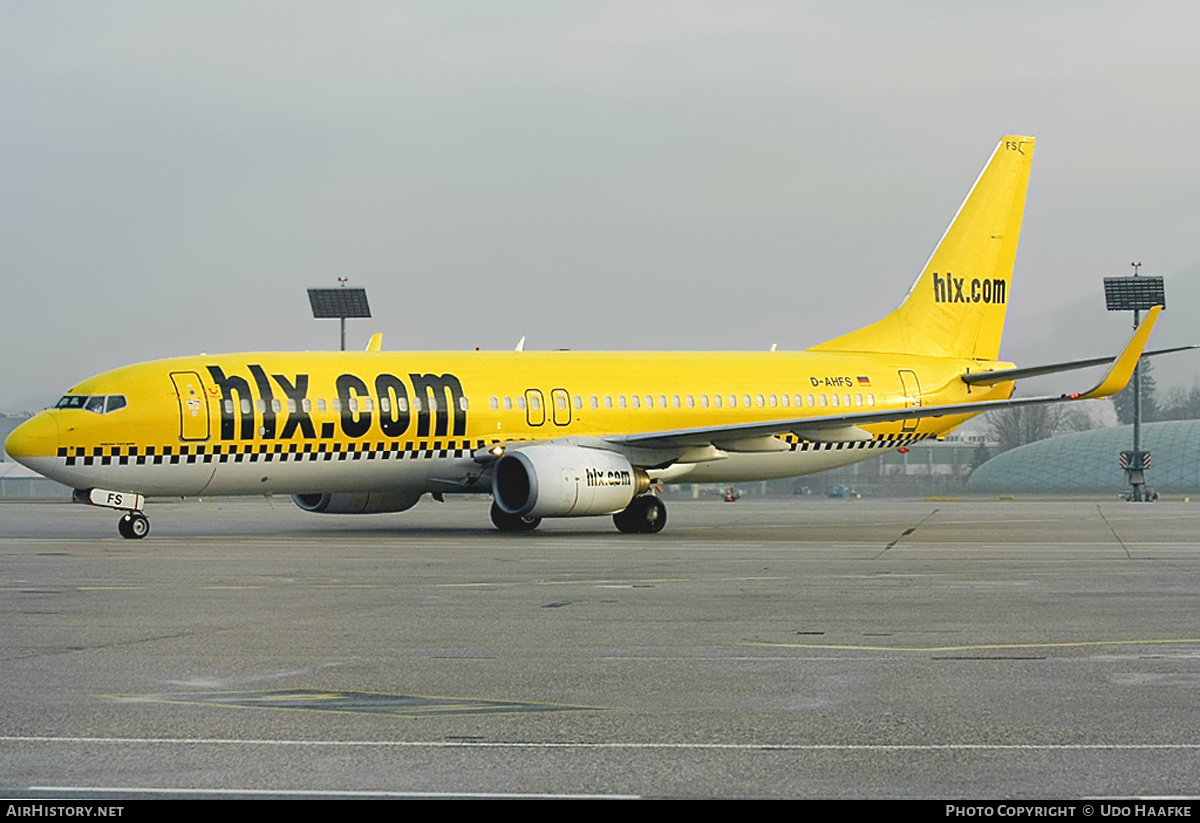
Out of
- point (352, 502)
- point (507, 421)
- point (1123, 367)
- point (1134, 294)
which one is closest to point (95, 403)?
point (352, 502)

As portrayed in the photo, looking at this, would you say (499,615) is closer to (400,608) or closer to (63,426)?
(400,608)

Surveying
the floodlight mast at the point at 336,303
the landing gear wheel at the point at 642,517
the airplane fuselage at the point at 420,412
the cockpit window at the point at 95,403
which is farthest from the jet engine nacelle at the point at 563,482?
the floodlight mast at the point at 336,303

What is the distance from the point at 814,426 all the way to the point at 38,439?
15365 mm

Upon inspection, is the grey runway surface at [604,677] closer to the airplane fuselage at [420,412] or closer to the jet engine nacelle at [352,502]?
the airplane fuselage at [420,412]

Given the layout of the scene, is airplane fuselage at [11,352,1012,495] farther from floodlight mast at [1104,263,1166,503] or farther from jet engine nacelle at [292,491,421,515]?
floodlight mast at [1104,263,1166,503]

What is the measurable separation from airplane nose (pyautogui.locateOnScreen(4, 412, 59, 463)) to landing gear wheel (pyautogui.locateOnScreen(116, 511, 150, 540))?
1.90 meters

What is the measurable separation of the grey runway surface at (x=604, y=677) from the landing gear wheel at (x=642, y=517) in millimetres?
9584

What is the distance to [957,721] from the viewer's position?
9.01 meters

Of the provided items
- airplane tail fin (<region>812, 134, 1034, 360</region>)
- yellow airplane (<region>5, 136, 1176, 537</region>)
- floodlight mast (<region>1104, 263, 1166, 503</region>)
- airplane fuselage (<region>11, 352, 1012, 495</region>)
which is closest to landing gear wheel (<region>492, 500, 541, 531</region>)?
yellow airplane (<region>5, 136, 1176, 537</region>)

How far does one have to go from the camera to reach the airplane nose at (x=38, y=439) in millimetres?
29172

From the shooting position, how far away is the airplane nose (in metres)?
29.2

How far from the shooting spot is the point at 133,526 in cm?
2998

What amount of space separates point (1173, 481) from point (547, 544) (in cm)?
11561

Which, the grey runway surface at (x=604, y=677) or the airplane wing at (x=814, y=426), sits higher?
the airplane wing at (x=814, y=426)
